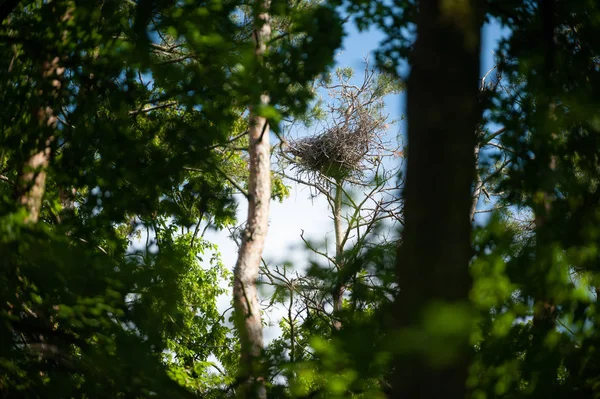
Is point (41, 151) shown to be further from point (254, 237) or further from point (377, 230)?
point (254, 237)

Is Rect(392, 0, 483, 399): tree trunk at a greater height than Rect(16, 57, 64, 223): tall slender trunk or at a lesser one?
lesser

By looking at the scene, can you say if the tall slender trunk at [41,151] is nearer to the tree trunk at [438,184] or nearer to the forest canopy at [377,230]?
the forest canopy at [377,230]

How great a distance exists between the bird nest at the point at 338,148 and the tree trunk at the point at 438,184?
33.1 ft

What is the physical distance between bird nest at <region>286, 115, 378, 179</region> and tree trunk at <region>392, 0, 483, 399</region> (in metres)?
10.1

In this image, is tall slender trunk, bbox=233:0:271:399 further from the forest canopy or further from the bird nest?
the bird nest

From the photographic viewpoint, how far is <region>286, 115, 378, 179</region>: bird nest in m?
12.4

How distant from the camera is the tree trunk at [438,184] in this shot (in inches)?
72.2

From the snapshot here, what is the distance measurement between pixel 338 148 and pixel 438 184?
10.5m

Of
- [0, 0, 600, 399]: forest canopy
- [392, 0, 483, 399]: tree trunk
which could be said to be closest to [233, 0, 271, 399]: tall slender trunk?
[0, 0, 600, 399]: forest canopy

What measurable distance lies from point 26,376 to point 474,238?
2.41 m

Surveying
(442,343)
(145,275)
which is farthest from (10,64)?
(442,343)

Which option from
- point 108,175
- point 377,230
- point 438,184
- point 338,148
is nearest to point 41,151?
point 108,175

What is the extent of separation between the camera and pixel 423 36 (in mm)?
2156

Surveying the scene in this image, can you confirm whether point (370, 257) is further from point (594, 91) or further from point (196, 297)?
point (196, 297)
